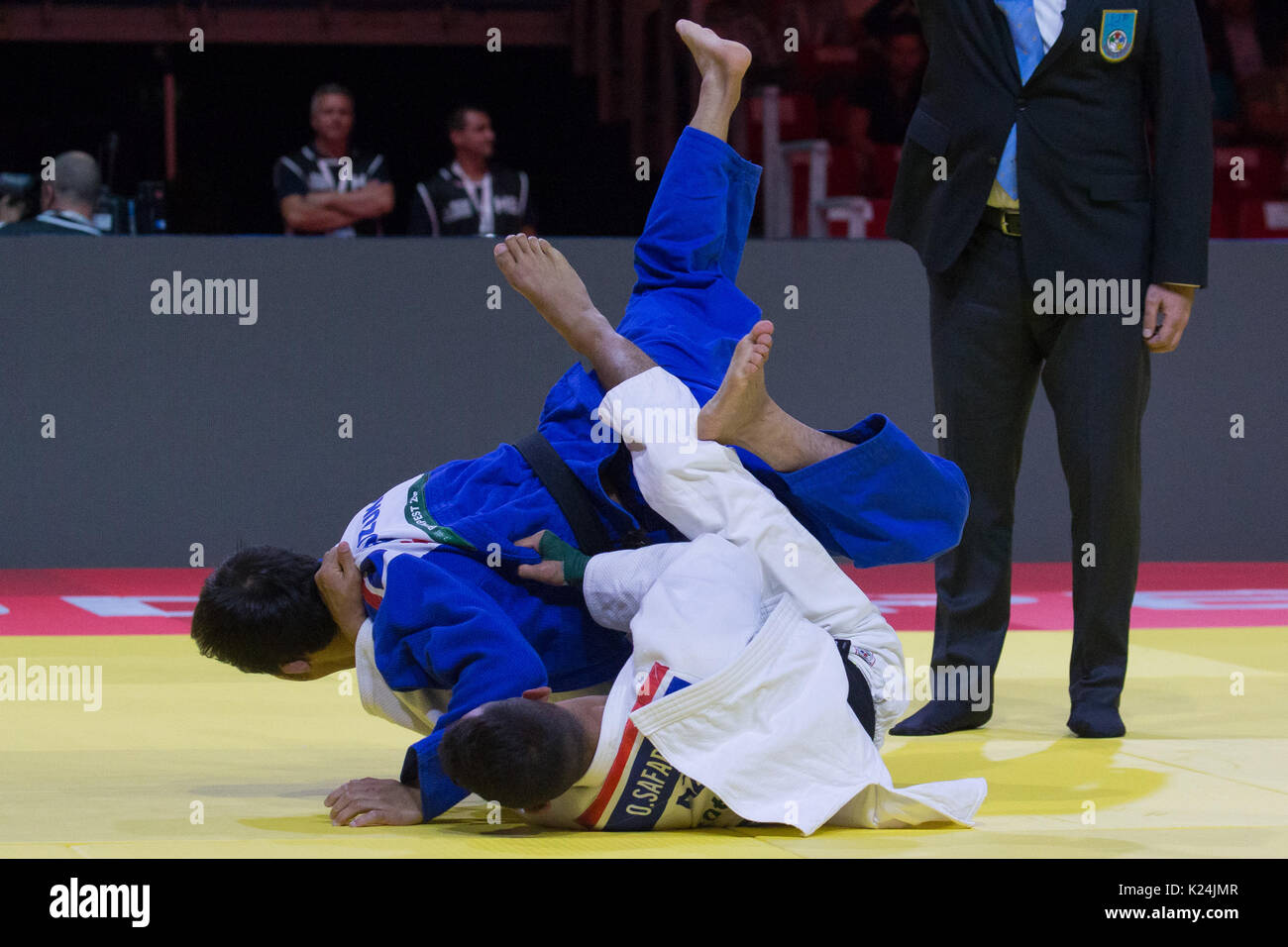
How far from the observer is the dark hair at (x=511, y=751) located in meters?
2.24

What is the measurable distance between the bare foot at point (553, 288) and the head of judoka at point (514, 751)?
2.87 ft

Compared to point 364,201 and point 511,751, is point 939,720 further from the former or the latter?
point 364,201

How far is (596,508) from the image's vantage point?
2.93 m

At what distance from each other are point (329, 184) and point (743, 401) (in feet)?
15.4

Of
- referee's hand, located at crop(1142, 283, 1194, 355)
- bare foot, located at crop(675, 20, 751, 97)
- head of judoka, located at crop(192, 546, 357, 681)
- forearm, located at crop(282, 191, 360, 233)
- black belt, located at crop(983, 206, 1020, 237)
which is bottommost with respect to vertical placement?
head of judoka, located at crop(192, 546, 357, 681)

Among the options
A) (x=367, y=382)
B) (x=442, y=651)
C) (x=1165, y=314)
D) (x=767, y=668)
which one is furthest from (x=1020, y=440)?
(x=367, y=382)

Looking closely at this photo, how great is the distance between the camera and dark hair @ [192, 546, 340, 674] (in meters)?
2.69

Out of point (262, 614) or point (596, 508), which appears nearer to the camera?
point (262, 614)

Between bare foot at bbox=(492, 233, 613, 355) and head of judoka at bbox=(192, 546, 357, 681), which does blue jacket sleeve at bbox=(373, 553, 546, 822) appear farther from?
bare foot at bbox=(492, 233, 613, 355)

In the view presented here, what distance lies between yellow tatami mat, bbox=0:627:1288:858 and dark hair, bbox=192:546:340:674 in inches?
10.3

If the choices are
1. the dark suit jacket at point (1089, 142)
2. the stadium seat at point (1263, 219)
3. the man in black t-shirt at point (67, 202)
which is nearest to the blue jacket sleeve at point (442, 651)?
the dark suit jacket at point (1089, 142)

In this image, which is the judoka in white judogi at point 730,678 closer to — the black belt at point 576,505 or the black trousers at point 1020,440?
the black belt at point 576,505

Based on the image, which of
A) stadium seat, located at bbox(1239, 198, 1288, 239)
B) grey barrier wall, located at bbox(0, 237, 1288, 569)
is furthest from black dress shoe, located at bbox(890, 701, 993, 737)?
stadium seat, located at bbox(1239, 198, 1288, 239)

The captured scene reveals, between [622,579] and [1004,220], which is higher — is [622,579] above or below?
below
